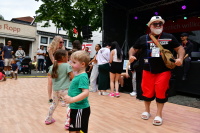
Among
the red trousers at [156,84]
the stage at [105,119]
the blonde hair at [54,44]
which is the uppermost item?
the blonde hair at [54,44]

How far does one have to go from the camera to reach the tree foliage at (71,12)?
16.2m

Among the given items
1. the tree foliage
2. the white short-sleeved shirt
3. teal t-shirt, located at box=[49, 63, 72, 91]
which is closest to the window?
the tree foliage

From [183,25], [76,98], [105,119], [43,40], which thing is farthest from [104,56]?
[43,40]

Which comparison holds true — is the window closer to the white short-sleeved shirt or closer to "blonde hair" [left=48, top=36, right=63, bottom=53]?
the white short-sleeved shirt

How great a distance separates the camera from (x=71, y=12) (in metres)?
16.8

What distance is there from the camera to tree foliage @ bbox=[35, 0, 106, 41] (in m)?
16.2

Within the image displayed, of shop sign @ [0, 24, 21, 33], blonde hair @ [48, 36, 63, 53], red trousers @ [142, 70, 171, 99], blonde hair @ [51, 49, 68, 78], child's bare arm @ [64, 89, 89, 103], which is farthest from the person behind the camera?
shop sign @ [0, 24, 21, 33]

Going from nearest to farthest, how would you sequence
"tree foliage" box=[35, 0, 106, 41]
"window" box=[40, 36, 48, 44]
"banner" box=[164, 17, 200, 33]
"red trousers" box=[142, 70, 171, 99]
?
"red trousers" box=[142, 70, 171, 99], "banner" box=[164, 17, 200, 33], "tree foliage" box=[35, 0, 106, 41], "window" box=[40, 36, 48, 44]

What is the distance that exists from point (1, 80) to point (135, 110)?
23.0 feet

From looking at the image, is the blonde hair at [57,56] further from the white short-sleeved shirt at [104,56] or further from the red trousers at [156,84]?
the white short-sleeved shirt at [104,56]

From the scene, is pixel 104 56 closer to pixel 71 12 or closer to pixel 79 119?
pixel 79 119

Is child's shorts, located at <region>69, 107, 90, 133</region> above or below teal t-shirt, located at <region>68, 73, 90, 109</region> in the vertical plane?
below

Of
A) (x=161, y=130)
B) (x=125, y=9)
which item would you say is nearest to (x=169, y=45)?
(x=161, y=130)

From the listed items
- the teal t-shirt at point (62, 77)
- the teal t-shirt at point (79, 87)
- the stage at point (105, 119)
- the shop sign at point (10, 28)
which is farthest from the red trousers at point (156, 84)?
the shop sign at point (10, 28)
